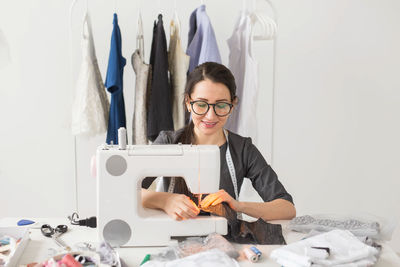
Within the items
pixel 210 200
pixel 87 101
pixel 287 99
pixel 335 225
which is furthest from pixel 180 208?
pixel 287 99

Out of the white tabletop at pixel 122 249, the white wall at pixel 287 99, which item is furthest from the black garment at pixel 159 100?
the white tabletop at pixel 122 249

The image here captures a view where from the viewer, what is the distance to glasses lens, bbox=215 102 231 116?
1752mm

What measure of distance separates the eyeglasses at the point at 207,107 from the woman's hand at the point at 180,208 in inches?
15.2

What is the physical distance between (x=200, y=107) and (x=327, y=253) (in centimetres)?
75

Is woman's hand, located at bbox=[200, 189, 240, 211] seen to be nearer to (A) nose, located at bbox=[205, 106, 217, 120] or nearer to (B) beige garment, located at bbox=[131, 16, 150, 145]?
(A) nose, located at bbox=[205, 106, 217, 120]

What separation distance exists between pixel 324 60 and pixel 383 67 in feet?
1.39

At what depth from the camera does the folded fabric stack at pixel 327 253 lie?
4.04 feet

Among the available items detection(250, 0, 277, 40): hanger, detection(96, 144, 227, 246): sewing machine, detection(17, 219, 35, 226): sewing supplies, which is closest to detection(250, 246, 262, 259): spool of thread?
detection(96, 144, 227, 246): sewing machine

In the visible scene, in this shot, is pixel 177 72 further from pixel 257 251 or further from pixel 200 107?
pixel 257 251

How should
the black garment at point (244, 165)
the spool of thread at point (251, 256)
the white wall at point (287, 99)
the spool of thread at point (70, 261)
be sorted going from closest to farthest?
the spool of thread at point (70, 261) < the spool of thread at point (251, 256) < the black garment at point (244, 165) < the white wall at point (287, 99)

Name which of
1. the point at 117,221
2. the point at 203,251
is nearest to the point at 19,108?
the point at 117,221

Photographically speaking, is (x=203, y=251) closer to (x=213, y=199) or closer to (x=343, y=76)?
(x=213, y=199)

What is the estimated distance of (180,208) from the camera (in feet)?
4.83

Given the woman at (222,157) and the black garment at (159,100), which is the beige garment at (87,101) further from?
the woman at (222,157)
